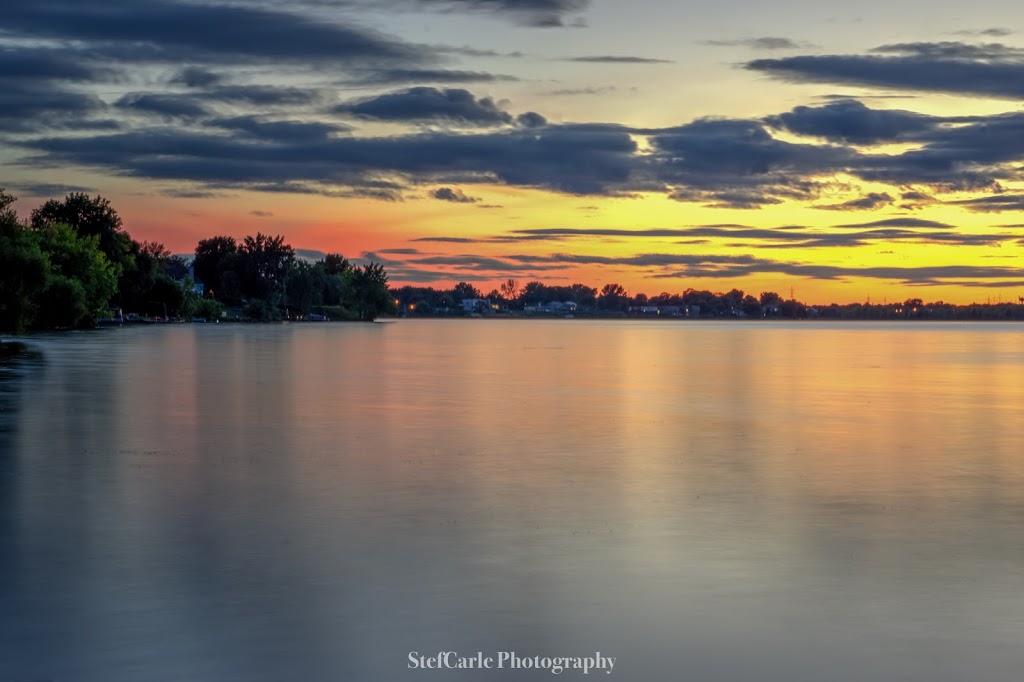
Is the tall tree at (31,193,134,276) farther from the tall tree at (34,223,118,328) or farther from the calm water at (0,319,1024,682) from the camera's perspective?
the calm water at (0,319,1024,682)

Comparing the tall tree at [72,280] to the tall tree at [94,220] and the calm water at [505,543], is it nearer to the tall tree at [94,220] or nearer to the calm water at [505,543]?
the tall tree at [94,220]

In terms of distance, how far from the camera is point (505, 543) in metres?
16.2

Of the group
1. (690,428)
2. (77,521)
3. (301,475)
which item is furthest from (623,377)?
(77,521)

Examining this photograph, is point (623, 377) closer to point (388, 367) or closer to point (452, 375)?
point (452, 375)

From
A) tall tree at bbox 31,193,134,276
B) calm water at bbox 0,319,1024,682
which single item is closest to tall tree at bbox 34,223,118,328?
tall tree at bbox 31,193,134,276

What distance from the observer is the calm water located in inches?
439

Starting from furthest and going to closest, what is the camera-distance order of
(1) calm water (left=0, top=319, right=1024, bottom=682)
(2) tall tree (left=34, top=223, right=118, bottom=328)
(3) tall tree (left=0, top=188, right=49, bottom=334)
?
(2) tall tree (left=34, top=223, right=118, bottom=328), (3) tall tree (left=0, top=188, right=49, bottom=334), (1) calm water (left=0, top=319, right=1024, bottom=682)

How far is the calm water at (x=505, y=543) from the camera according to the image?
1115 centimetres

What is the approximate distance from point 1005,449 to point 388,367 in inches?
1771

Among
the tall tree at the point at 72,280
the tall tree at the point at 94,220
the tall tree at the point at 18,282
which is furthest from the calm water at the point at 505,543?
the tall tree at the point at 94,220

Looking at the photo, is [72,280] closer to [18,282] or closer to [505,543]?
[18,282]

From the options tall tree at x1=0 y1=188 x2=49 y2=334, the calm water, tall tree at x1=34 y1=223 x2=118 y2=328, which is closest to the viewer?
the calm water

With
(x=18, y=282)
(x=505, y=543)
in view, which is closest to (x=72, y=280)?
(x=18, y=282)

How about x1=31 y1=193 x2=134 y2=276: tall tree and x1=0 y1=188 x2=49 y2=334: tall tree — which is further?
x1=31 y1=193 x2=134 y2=276: tall tree
